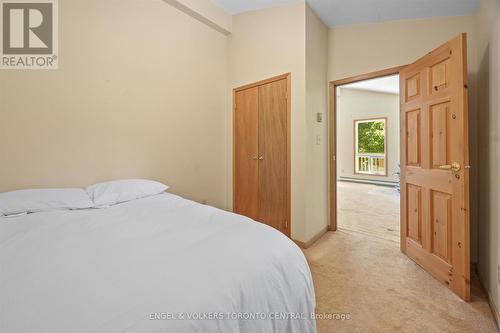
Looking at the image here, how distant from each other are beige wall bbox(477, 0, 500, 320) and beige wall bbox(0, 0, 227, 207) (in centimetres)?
268

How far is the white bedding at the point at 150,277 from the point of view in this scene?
606 mm

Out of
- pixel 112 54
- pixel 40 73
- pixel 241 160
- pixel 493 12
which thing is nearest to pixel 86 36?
pixel 112 54

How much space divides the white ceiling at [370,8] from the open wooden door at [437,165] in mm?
640

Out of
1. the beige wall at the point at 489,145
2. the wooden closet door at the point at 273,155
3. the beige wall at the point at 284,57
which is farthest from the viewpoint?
the wooden closet door at the point at 273,155

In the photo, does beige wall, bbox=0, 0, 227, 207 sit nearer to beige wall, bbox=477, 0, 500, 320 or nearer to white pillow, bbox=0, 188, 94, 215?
white pillow, bbox=0, 188, 94, 215

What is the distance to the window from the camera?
7.36m

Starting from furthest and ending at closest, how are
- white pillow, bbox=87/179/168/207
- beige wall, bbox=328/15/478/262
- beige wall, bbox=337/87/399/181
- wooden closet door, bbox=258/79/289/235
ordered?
1. beige wall, bbox=337/87/399/181
2. wooden closet door, bbox=258/79/289/235
3. beige wall, bbox=328/15/478/262
4. white pillow, bbox=87/179/168/207

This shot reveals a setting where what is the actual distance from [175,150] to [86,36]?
4.30ft

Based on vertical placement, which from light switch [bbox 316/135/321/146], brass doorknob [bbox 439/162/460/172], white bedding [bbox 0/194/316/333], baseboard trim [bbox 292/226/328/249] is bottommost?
baseboard trim [bbox 292/226/328/249]

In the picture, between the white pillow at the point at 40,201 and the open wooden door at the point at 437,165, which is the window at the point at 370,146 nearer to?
the open wooden door at the point at 437,165

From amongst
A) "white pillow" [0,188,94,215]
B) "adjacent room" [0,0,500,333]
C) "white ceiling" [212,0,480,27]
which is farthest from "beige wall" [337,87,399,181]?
"white pillow" [0,188,94,215]

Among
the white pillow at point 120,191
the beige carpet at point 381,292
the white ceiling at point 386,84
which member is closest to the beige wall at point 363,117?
the white ceiling at point 386,84

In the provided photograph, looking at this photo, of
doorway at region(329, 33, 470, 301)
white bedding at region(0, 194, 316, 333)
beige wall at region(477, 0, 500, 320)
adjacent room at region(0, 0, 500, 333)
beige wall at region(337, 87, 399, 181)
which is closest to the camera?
white bedding at region(0, 194, 316, 333)

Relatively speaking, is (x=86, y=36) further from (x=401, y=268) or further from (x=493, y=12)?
(x=401, y=268)
